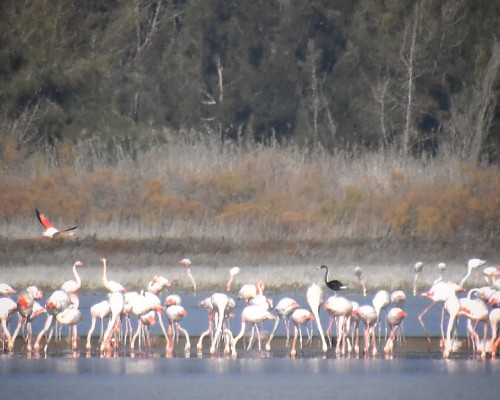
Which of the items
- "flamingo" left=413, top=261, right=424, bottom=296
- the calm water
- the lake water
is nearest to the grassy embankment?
"flamingo" left=413, top=261, right=424, bottom=296

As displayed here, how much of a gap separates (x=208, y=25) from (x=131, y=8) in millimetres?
2976

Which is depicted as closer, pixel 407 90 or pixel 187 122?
pixel 407 90

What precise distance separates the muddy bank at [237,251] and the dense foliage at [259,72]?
38.4 feet

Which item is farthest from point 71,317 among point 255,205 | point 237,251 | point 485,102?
point 485,102

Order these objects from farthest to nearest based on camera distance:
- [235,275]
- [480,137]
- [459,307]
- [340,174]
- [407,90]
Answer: [407,90], [480,137], [340,174], [235,275], [459,307]

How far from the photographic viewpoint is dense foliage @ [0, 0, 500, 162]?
138ft

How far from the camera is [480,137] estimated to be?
40375 millimetres

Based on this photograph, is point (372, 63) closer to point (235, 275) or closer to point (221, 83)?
point (221, 83)

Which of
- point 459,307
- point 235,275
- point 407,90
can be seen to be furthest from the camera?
point 407,90

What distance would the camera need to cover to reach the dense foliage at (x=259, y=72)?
42.1 meters

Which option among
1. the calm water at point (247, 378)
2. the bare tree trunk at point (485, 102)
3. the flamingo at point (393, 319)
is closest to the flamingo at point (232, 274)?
the flamingo at point (393, 319)

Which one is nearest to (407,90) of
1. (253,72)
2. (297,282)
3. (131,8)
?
(253,72)

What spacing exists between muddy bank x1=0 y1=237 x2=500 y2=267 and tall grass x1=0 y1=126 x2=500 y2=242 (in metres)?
1.09

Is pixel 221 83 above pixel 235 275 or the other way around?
above
